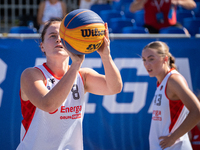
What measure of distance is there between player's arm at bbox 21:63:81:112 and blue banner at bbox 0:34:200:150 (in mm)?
1683

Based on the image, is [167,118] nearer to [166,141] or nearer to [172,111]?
[172,111]

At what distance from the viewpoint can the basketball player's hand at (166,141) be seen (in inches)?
107

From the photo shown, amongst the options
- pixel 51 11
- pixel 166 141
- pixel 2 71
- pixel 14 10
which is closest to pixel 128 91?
pixel 166 141

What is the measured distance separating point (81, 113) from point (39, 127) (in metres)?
0.39

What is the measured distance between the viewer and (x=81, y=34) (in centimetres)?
204

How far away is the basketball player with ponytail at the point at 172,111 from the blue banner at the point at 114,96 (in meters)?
0.94

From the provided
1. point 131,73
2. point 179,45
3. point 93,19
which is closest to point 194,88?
point 179,45

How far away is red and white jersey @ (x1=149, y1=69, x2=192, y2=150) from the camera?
2828 millimetres

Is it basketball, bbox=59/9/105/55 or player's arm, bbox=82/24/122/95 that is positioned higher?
basketball, bbox=59/9/105/55

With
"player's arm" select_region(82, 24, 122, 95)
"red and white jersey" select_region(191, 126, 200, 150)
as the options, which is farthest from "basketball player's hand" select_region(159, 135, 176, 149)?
"red and white jersey" select_region(191, 126, 200, 150)

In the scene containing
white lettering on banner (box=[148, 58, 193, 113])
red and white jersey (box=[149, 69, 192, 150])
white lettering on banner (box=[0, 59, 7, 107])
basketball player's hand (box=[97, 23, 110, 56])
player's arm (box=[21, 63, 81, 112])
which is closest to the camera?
player's arm (box=[21, 63, 81, 112])

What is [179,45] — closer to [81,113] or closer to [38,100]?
[81,113]

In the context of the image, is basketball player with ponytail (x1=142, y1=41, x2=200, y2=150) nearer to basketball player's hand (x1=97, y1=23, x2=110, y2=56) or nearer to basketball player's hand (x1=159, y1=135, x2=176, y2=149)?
basketball player's hand (x1=159, y1=135, x2=176, y2=149)

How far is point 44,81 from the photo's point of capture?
227 cm
